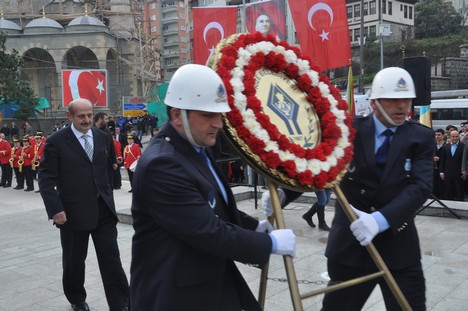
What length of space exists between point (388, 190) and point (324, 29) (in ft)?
29.3

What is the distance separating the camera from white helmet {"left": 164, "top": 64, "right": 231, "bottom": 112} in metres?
2.26

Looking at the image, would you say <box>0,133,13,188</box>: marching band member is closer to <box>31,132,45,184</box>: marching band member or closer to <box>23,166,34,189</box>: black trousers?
<box>31,132,45,184</box>: marching band member

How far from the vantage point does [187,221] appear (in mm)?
2133

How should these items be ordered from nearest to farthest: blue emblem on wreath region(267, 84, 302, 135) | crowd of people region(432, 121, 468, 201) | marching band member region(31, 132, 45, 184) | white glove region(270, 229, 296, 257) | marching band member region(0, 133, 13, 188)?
white glove region(270, 229, 296, 257)
blue emblem on wreath region(267, 84, 302, 135)
crowd of people region(432, 121, 468, 201)
marching band member region(31, 132, 45, 184)
marching band member region(0, 133, 13, 188)

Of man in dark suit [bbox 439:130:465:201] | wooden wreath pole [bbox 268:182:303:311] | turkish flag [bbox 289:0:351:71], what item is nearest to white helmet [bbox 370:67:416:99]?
wooden wreath pole [bbox 268:182:303:311]

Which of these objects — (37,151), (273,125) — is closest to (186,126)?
(273,125)

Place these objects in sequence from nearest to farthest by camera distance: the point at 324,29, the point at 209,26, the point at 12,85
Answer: the point at 324,29, the point at 209,26, the point at 12,85

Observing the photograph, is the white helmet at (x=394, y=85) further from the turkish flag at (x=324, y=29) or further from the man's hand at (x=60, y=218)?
the turkish flag at (x=324, y=29)

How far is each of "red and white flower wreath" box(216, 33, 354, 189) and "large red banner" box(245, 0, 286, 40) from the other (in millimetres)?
8907

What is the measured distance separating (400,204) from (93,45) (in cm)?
3846

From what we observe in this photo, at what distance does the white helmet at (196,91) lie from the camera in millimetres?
2260

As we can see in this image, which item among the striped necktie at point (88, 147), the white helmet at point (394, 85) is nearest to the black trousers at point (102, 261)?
the striped necktie at point (88, 147)

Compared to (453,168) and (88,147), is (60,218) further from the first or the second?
(453,168)

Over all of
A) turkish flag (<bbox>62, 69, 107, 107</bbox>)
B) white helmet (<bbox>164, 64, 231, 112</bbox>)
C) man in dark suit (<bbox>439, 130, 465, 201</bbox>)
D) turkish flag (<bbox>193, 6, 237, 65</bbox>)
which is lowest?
man in dark suit (<bbox>439, 130, 465, 201</bbox>)
